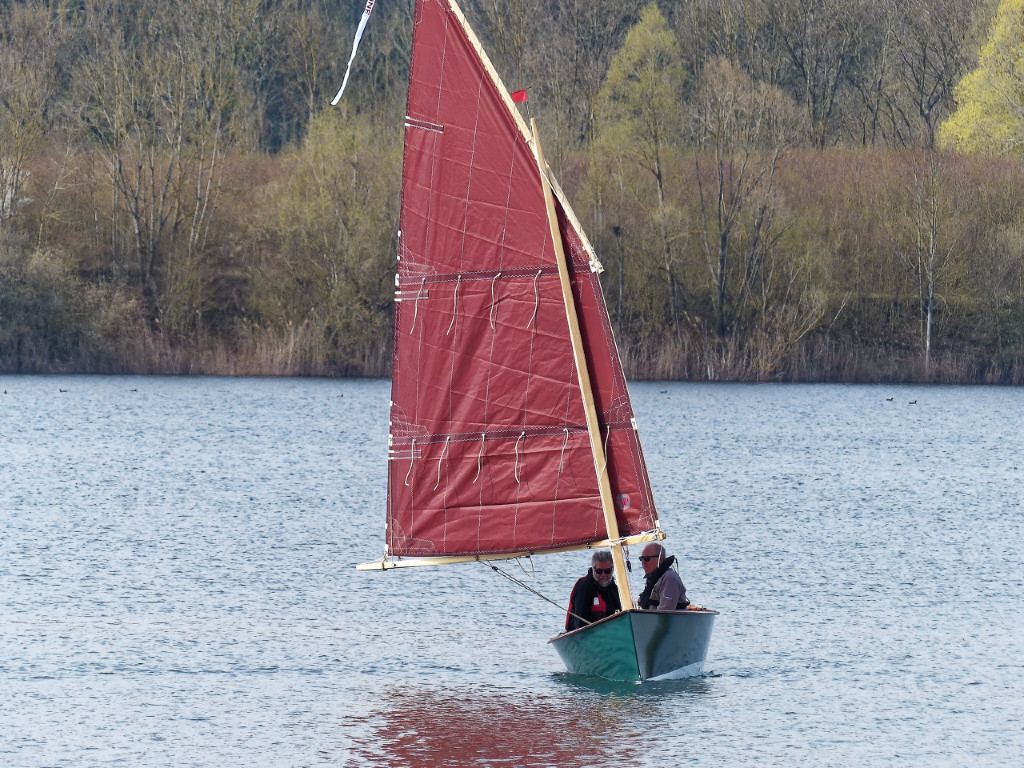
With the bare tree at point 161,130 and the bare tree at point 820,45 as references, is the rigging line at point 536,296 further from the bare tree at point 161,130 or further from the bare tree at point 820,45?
the bare tree at point 820,45

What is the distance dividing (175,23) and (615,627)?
206ft

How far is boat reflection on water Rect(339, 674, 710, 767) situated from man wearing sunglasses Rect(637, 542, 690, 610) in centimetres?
112

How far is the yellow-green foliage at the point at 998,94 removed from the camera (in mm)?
67250

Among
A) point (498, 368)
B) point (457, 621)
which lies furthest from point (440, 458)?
point (457, 621)

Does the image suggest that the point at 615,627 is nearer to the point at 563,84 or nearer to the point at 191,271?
the point at 191,271

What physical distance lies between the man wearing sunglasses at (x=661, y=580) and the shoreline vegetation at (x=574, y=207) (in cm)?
4640

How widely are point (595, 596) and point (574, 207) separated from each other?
160 ft

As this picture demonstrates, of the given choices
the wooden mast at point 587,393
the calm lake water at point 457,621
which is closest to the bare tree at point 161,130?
the calm lake water at point 457,621

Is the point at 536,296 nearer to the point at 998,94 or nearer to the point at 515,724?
the point at 515,724

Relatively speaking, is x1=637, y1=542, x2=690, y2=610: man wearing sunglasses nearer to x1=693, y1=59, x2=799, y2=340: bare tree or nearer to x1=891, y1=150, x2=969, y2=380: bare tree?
x1=693, y1=59, x2=799, y2=340: bare tree

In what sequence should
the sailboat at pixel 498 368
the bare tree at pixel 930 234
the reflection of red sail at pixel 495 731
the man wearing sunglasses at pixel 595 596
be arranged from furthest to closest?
the bare tree at pixel 930 234
the man wearing sunglasses at pixel 595 596
the sailboat at pixel 498 368
the reflection of red sail at pixel 495 731

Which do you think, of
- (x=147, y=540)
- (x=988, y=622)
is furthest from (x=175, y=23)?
(x=988, y=622)

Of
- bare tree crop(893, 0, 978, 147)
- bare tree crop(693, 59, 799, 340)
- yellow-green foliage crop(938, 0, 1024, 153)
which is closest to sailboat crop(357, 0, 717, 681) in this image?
bare tree crop(693, 59, 799, 340)

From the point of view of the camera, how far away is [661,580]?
17.1 metres
